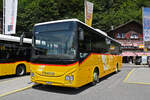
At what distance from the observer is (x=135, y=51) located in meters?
34.0

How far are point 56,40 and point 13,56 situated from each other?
5.54 meters

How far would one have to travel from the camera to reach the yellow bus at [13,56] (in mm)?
9450

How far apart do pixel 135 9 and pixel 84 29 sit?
44331 millimetres

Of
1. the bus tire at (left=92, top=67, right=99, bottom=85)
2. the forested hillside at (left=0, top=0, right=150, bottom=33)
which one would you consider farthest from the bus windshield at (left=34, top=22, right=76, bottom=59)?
the forested hillside at (left=0, top=0, right=150, bottom=33)

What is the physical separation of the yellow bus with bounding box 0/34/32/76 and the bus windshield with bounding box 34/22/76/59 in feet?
13.4

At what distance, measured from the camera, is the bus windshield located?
19.4ft

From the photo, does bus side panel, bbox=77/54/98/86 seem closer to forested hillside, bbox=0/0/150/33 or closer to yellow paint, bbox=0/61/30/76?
yellow paint, bbox=0/61/30/76

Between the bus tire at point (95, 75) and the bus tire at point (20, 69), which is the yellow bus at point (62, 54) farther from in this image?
the bus tire at point (20, 69)

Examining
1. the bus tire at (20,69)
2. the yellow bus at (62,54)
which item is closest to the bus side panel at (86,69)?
the yellow bus at (62,54)

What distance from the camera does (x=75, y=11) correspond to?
140 feet

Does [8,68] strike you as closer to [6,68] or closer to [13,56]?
[6,68]

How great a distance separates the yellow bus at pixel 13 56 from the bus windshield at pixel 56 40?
407 centimetres

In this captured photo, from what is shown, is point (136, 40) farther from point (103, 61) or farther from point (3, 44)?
point (3, 44)

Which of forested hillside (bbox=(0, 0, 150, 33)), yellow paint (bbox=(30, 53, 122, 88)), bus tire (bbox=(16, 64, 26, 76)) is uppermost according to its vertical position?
forested hillside (bbox=(0, 0, 150, 33))
